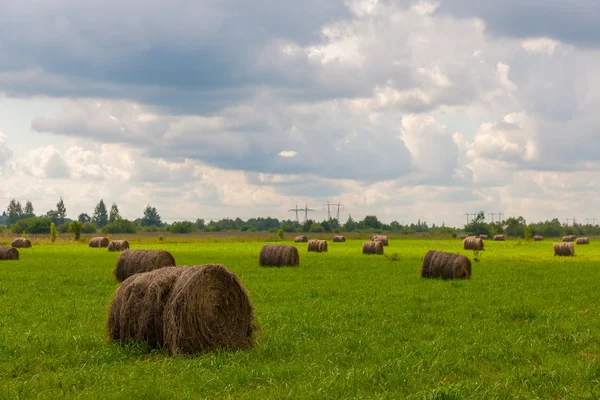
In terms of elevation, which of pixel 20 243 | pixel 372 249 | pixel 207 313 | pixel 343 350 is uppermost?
pixel 20 243

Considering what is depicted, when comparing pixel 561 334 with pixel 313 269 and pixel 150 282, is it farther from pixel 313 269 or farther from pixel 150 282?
pixel 313 269

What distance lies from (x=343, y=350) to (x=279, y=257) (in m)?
22.7

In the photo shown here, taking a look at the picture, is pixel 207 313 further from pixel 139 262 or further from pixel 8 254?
pixel 8 254

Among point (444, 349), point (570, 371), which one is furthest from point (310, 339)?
point (570, 371)

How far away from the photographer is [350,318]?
16969mm

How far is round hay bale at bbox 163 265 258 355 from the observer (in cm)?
1286

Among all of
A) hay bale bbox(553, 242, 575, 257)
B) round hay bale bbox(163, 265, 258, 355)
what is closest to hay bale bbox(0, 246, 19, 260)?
round hay bale bbox(163, 265, 258, 355)

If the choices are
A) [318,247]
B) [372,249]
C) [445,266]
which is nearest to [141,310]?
[445,266]

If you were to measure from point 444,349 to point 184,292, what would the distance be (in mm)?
5324

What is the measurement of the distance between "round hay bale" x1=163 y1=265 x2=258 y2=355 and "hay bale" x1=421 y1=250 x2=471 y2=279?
16115 millimetres

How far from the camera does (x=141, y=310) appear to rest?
13352 mm

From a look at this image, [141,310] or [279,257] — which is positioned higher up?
[279,257]

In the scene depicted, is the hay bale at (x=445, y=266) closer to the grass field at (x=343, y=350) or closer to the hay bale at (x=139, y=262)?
the grass field at (x=343, y=350)

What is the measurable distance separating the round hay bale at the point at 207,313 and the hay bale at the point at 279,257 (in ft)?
69.2
